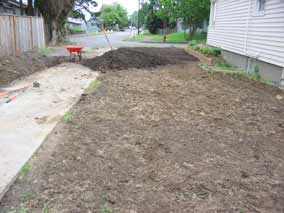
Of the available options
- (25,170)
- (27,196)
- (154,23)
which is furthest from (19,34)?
(154,23)

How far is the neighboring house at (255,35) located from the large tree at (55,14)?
1212 centimetres

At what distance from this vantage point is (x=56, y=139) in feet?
13.4

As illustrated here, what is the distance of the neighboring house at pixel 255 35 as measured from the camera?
800 cm

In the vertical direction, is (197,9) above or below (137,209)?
above

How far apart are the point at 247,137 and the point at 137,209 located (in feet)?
7.83

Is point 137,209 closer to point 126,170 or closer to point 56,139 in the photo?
point 126,170

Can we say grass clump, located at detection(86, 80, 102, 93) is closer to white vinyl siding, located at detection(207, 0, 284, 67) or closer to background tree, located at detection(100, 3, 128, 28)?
white vinyl siding, located at detection(207, 0, 284, 67)

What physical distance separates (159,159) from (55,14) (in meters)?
20.4

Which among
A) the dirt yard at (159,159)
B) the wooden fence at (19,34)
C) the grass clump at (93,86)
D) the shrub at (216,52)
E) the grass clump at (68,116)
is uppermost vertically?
the wooden fence at (19,34)

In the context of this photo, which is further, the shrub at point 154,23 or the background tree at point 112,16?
the background tree at point 112,16

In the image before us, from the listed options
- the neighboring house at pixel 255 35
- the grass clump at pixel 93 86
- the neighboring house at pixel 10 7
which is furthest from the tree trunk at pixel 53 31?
the grass clump at pixel 93 86

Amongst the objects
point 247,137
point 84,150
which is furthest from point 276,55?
point 84,150

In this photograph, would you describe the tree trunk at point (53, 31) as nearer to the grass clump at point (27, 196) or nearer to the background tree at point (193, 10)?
the background tree at point (193, 10)

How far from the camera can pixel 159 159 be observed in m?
3.58
